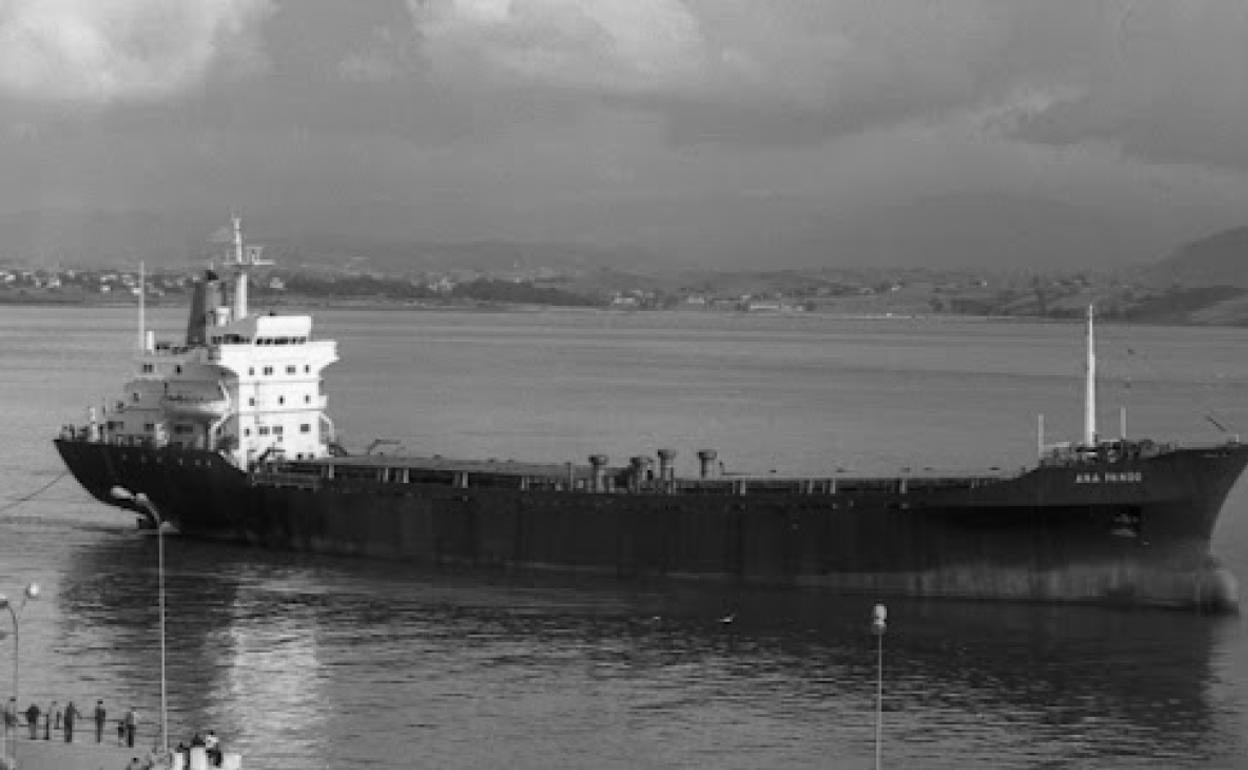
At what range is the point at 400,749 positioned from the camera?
33562 millimetres

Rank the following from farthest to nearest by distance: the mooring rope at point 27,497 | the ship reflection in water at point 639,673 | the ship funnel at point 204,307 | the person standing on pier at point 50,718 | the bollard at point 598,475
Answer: the mooring rope at point 27,497
the ship funnel at point 204,307
the bollard at point 598,475
the ship reflection in water at point 639,673
the person standing on pier at point 50,718

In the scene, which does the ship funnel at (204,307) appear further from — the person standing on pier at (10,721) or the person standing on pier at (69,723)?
the person standing on pier at (10,721)

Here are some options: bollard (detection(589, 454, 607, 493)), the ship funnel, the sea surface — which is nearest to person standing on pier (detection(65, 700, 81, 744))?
the sea surface

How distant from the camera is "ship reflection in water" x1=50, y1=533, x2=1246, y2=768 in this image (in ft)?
112

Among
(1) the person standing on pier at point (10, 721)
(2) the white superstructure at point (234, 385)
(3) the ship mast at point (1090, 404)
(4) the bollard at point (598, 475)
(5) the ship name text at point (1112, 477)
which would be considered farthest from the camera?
(2) the white superstructure at point (234, 385)

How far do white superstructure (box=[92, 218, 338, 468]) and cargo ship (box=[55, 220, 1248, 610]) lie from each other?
65 millimetres

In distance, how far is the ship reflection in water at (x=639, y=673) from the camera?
34031mm

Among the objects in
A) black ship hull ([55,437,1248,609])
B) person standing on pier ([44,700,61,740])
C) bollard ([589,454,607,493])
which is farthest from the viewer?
bollard ([589,454,607,493])

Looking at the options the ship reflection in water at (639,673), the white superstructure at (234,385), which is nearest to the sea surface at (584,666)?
the ship reflection in water at (639,673)

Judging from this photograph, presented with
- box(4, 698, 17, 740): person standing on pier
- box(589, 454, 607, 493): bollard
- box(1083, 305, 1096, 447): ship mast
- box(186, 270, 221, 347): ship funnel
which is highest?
box(186, 270, 221, 347): ship funnel

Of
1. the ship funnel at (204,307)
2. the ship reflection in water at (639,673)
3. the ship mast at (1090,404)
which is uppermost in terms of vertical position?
the ship funnel at (204,307)

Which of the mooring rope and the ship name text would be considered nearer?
the ship name text

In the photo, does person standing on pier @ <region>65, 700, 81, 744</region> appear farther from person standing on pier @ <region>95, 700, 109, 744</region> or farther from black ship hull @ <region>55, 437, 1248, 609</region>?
black ship hull @ <region>55, 437, 1248, 609</region>

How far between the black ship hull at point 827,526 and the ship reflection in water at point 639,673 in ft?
2.59
